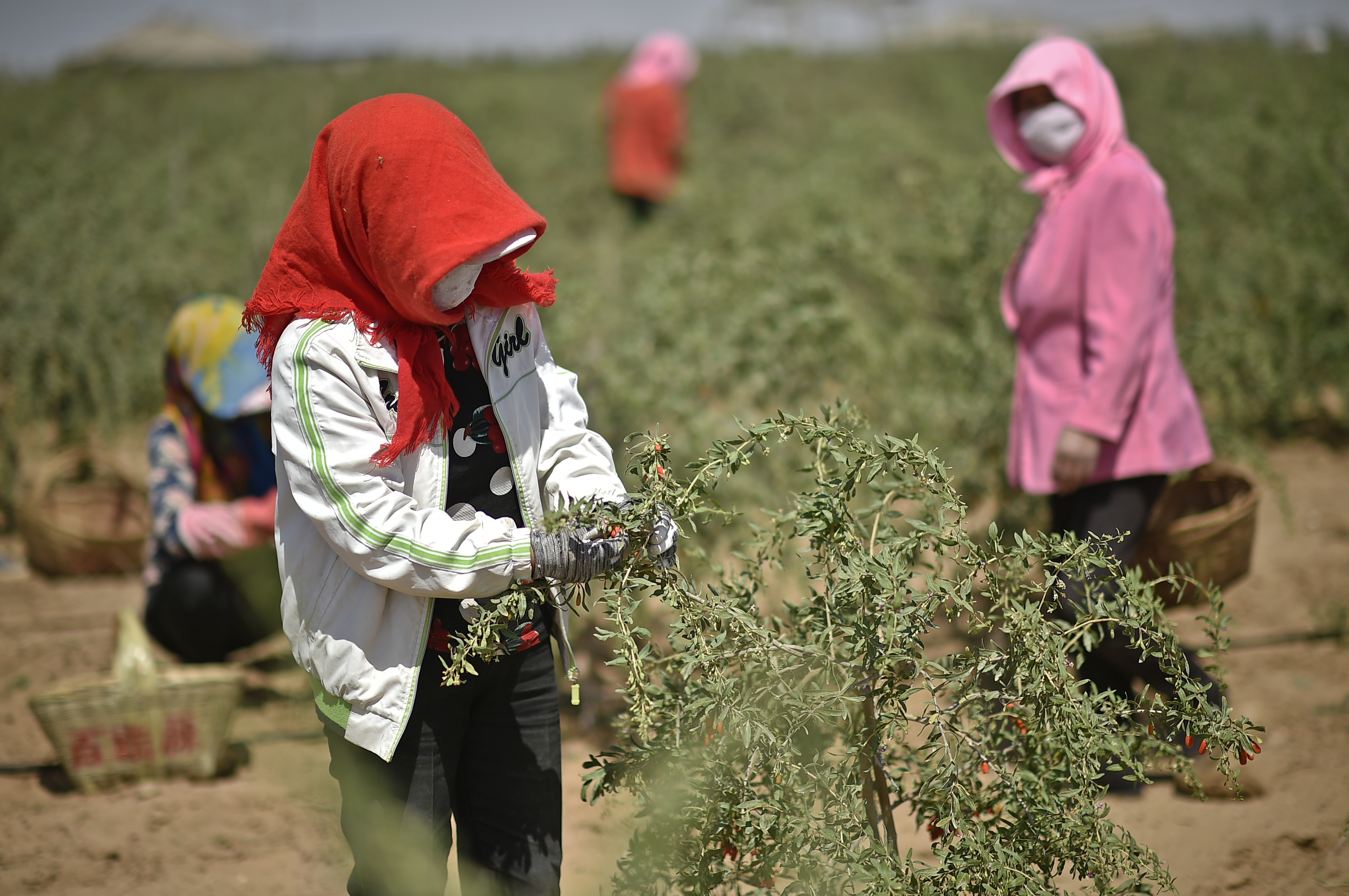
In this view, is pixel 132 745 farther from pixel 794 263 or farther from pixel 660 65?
pixel 660 65

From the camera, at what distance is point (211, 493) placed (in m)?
3.28

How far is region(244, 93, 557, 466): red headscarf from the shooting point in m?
1.51

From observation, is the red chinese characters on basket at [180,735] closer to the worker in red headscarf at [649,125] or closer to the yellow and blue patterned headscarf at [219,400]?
the yellow and blue patterned headscarf at [219,400]

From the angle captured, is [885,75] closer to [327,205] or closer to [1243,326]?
[1243,326]

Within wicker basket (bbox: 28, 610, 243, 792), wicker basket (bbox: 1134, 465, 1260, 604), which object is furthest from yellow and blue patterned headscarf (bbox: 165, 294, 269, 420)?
wicker basket (bbox: 1134, 465, 1260, 604)

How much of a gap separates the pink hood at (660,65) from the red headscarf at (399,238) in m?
8.00

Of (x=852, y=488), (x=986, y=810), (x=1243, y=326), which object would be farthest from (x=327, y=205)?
(x=1243, y=326)

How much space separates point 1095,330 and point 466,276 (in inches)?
65.8

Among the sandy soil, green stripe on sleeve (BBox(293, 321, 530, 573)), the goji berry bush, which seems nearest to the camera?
green stripe on sleeve (BBox(293, 321, 530, 573))

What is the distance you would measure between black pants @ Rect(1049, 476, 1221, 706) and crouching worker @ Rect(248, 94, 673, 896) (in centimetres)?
144

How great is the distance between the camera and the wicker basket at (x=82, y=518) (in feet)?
13.8

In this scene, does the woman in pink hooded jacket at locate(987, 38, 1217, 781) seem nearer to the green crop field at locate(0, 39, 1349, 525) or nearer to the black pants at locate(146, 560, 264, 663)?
the green crop field at locate(0, 39, 1349, 525)

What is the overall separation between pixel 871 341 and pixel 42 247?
4496 mm

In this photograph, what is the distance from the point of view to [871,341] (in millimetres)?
4094
